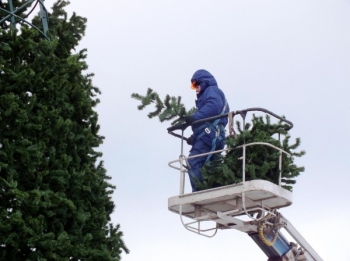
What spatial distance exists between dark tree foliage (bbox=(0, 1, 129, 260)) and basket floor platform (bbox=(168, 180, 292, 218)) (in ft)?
3.79

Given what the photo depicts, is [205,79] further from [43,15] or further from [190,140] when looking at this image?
[43,15]

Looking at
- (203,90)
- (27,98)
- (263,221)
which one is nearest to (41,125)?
(27,98)

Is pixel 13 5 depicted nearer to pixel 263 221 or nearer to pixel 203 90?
pixel 203 90

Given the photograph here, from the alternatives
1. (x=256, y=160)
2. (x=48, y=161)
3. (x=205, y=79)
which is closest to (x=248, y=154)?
(x=256, y=160)

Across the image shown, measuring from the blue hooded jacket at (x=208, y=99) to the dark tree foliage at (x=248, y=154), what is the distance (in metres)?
0.23

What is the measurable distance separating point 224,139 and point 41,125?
2653mm

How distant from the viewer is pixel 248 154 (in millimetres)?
11641

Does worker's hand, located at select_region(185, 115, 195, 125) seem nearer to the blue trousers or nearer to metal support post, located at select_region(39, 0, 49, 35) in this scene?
the blue trousers

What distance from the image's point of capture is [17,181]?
11234mm

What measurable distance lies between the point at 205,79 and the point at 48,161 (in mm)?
2612

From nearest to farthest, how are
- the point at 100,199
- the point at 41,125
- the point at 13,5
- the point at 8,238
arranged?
the point at 8,238
the point at 41,125
the point at 100,199
the point at 13,5

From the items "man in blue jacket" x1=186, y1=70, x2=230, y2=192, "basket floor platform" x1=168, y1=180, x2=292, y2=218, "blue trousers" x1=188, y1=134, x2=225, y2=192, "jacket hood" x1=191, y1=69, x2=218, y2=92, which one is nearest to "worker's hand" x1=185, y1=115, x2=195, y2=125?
"man in blue jacket" x1=186, y1=70, x2=230, y2=192

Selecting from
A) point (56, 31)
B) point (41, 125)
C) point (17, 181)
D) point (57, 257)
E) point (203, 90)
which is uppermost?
point (56, 31)

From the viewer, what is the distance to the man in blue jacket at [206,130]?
39.5ft
